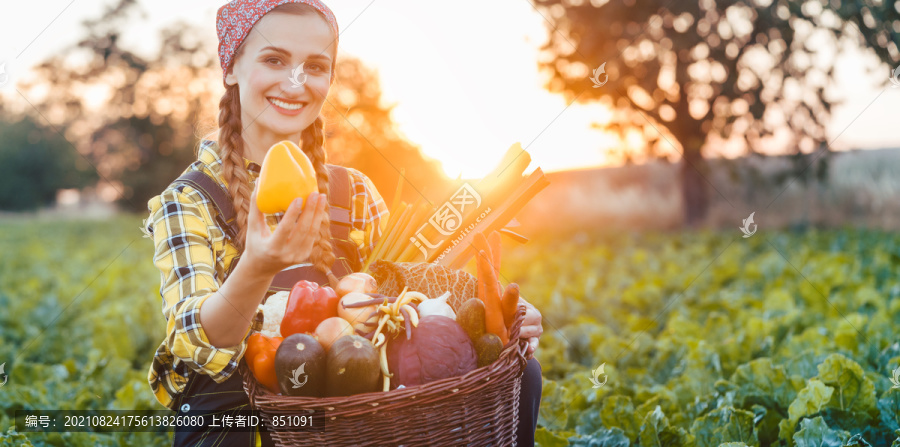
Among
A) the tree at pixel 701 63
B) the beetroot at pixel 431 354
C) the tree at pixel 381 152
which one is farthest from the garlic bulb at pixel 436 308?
the tree at pixel 701 63

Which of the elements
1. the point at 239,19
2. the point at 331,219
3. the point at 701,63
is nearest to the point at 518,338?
the point at 331,219

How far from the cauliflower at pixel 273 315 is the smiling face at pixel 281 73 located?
1.85ft

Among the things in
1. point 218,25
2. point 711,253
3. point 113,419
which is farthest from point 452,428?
point 711,253

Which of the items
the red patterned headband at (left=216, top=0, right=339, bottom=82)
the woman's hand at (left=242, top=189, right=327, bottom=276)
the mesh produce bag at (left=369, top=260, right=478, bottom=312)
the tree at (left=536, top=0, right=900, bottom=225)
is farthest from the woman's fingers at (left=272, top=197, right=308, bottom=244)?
the tree at (left=536, top=0, right=900, bottom=225)

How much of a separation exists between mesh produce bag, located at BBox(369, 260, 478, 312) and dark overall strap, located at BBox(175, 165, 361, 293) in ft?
0.92

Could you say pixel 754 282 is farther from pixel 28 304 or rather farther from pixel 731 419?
pixel 28 304

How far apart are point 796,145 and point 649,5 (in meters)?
4.11

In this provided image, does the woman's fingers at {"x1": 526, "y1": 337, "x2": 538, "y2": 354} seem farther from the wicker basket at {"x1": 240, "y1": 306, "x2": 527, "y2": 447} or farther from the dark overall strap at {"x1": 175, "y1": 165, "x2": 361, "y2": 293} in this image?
the dark overall strap at {"x1": 175, "y1": 165, "x2": 361, "y2": 293}

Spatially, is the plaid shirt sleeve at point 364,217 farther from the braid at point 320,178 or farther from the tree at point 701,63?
the tree at point 701,63

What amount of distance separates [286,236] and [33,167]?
49.8 m

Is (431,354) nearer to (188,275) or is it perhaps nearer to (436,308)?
(436,308)

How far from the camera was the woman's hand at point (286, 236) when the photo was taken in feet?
5.12

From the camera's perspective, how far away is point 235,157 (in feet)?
7.11

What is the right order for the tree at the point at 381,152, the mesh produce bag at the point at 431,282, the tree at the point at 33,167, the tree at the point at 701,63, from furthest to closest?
the tree at the point at 33,167
the tree at the point at 701,63
the tree at the point at 381,152
the mesh produce bag at the point at 431,282
